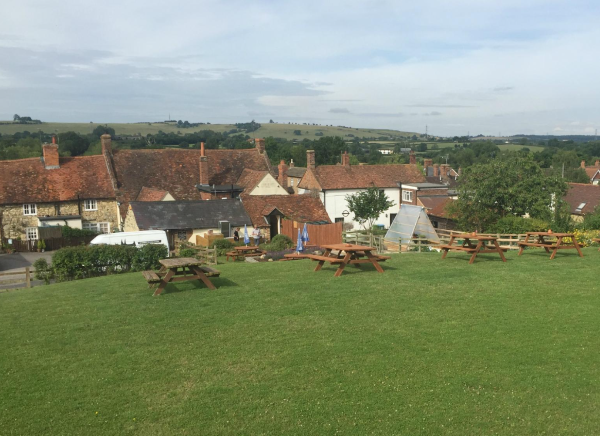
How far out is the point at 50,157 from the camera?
44.7 metres

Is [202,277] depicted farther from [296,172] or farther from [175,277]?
[296,172]

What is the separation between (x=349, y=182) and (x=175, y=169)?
18.2 meters

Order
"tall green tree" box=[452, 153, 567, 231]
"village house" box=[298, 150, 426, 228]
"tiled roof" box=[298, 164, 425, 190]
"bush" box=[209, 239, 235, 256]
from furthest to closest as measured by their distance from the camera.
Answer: "tiled roof" box=[298, 164, 425, 190]
"village house" box=[298, 150, 426, 228]
"tall green tree" box=[452, 153, 567, 231]
"bush" box=[209, 239, 235, 256]

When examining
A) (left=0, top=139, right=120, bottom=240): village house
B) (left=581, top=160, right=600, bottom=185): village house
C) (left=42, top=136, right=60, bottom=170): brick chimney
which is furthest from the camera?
(left=581, top=160, right=600, bottom=185): village house

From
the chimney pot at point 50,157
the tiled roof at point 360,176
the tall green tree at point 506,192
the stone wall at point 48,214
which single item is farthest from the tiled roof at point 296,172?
the tall green tree at point 506,192

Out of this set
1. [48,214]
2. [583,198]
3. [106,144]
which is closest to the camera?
[48,214]

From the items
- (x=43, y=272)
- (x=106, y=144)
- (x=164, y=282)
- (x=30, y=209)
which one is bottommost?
(x=43, y=272)

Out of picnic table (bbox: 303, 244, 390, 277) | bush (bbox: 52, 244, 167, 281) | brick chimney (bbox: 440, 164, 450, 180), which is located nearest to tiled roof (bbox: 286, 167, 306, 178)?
brick chimney (bbox: 440, 164, 450, 180)

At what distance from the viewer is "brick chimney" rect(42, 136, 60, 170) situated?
44562mm

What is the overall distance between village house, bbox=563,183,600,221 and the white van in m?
39.4

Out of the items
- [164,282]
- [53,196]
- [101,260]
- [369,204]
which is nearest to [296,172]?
[369,204]

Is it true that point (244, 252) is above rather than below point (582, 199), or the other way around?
below

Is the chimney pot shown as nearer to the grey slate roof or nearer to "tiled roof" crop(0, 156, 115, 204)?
"tiled roof" crop(0, 156, 115, 204)

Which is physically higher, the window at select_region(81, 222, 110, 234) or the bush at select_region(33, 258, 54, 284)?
the bush at select_region(33, 258, 54, 284)
